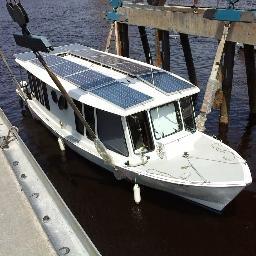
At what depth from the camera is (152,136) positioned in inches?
566

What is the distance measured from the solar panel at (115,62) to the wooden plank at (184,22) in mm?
2877

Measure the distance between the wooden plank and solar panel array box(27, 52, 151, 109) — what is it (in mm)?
4859

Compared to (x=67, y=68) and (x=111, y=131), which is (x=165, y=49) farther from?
(x=111, y=131)

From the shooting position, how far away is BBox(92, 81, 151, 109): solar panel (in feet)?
46.1

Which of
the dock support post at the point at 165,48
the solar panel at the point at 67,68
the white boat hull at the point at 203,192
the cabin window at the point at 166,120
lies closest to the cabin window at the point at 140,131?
the cabin window at the point at 166,120

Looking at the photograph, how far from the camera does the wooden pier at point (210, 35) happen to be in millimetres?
16102

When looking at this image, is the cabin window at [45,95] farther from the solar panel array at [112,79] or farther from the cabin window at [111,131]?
the cabin window at [111,131]

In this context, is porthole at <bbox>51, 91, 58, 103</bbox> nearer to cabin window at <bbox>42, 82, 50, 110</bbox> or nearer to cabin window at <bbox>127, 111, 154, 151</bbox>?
cabin window at <bbox>42, 82, 50, 110</bbox>

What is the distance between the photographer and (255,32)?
1527cm

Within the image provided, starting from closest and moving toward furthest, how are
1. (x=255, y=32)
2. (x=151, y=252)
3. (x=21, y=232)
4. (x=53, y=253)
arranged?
1. (x=53, y=253)
2. (x=21, y=232)
3. (x=151, y=252)
4. (x=255, y=32)

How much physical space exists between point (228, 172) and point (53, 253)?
6485 mm

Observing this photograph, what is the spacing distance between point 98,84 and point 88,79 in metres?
0.87

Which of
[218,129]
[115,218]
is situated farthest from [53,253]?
[218,129]

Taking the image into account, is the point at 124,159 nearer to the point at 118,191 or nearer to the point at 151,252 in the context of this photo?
the point at 118,191
